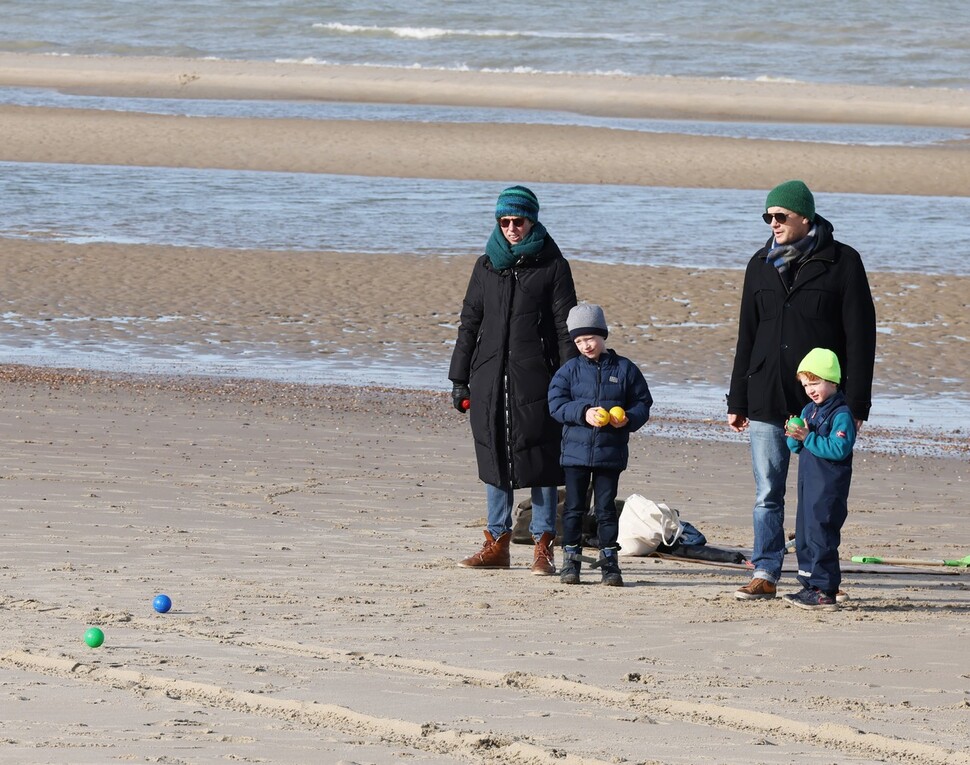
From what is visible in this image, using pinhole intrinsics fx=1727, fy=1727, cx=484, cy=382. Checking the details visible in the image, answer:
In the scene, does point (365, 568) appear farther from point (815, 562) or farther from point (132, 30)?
point (132, 30)

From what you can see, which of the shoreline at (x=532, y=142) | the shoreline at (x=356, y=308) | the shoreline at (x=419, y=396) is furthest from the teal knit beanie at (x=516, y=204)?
the shoreline at (x=532, y=142)

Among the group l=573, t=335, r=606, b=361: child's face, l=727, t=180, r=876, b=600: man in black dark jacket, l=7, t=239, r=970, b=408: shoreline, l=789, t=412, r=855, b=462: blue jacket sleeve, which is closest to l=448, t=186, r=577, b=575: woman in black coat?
l=573, t=335, r=606, b=361: child's face

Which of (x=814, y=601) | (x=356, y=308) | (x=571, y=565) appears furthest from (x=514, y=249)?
(x=356, y=308)

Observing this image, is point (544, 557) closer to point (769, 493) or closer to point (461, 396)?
point (461, 396)

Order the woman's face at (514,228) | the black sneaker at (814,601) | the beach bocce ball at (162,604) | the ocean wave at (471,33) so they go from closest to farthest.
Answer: the beach bocce ball at (162,604) < the black sneaker at (814,601) < the woman's face at (514,228) < the ocean wave at (471,33)

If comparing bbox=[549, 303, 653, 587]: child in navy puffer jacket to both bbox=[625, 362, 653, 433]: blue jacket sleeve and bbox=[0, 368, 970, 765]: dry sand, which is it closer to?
bbox=[625, 362, 653, 433]: blue jacket sleeve

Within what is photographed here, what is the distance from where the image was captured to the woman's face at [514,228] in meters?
7.88

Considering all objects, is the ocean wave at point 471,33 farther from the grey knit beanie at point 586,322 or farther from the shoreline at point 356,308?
the grey knit beanie at point 586,322

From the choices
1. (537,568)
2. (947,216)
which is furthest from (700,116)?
(537,568)

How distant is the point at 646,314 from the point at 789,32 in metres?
46.3

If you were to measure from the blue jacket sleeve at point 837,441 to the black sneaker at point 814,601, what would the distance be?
2.01 feet

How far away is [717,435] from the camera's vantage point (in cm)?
1180

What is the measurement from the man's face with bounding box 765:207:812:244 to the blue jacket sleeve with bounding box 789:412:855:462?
2.54 feet

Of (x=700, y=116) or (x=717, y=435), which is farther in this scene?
(x=700, y=116)
